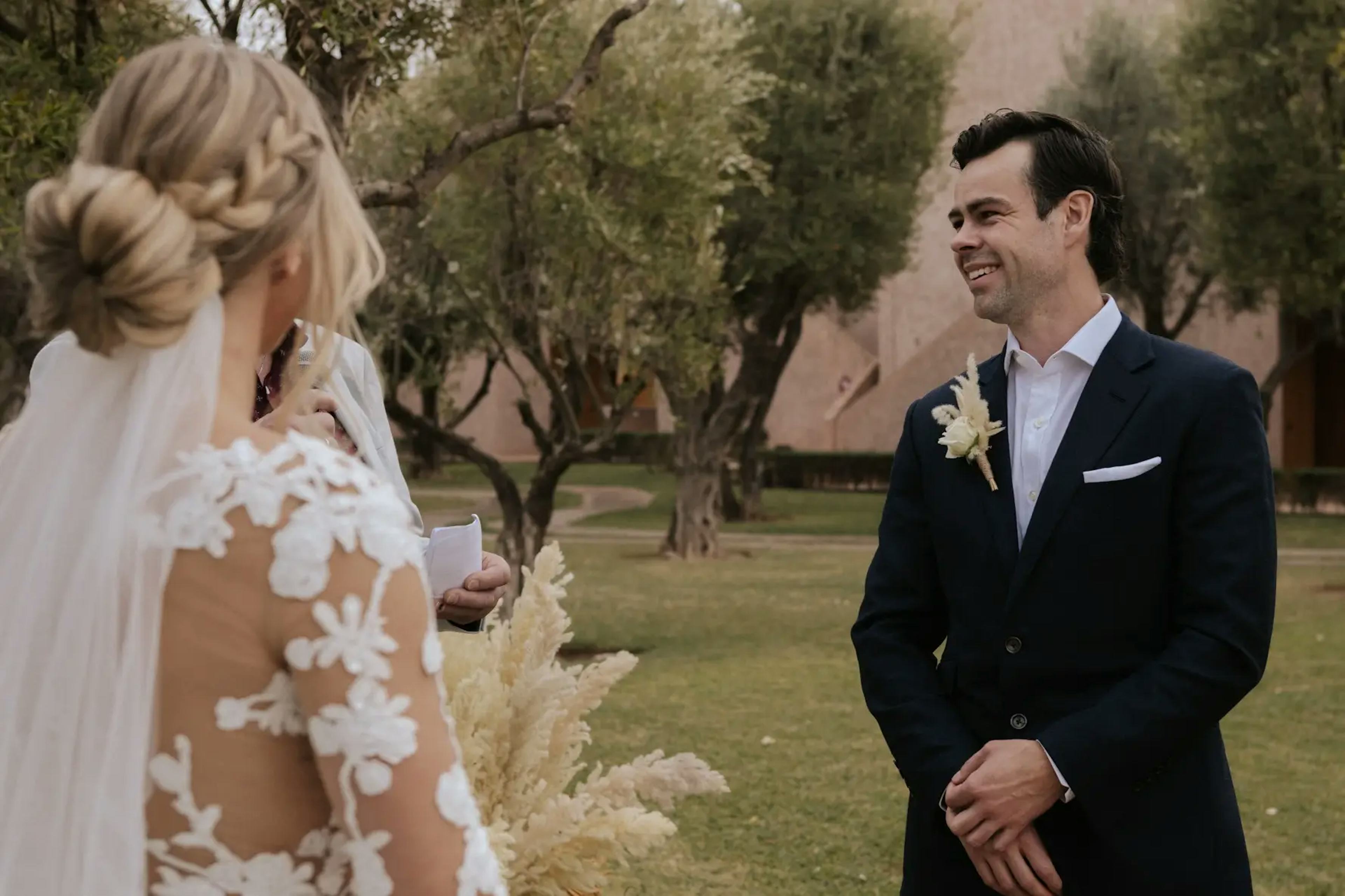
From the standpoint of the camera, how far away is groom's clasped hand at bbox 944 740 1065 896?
9.94 feet

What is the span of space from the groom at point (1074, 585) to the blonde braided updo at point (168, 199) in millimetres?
1940

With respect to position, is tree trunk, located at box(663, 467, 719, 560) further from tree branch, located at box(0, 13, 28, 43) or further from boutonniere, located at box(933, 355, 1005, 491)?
boutonniere, located at box(933, 355, 1005, 491)

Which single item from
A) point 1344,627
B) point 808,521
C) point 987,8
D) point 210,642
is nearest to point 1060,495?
point 210,642

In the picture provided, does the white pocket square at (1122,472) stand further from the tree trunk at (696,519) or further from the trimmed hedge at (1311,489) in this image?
the trimmed hedge at (1311,489)

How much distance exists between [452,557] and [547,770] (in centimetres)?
51

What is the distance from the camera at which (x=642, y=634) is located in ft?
54.6

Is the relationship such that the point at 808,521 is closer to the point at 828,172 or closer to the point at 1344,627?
the point at 828,172

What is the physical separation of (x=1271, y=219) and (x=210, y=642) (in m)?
26.4

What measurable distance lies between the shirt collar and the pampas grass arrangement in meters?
1.24

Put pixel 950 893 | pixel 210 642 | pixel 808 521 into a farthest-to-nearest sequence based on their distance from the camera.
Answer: pixel 808 521 → pixel 950 893 → pixel 210 642

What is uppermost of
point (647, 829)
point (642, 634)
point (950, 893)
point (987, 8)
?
point (987, 8)

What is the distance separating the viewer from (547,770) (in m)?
3.16

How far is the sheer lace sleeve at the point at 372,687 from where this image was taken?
1.58 m

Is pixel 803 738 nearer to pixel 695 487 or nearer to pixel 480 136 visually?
pixel 480 136
